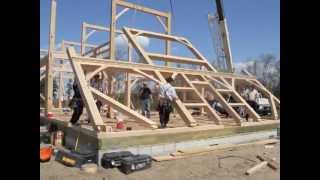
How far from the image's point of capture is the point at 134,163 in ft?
16.2

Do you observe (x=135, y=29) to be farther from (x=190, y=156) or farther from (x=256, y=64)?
(x=256, y=64)

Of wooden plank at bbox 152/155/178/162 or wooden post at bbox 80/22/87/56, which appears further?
wooden post at bbox 80/22/87/56

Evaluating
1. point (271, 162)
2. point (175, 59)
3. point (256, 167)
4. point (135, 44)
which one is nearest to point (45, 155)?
point (256, 167)

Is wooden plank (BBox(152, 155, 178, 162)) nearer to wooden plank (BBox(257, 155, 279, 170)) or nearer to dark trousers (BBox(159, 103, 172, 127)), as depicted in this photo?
dark trousers (BBox(159, 103, 172, 127))

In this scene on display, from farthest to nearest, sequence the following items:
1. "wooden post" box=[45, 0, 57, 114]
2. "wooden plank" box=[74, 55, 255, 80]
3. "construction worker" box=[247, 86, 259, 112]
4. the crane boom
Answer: the crane boom < "construction worker" box=[247, 86, 259, 112] < "wooden post" box=[45, 0, 57, 114] < "wooden plank" box=[74, 55, 255, 80]

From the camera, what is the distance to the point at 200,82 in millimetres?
8305

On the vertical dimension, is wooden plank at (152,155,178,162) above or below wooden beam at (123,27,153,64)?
below

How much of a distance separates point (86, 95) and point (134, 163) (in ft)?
5.77

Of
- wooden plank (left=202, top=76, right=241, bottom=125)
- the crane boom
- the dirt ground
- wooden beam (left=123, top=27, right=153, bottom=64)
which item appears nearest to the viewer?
the dirt ground

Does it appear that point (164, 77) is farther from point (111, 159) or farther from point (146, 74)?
point (111, 159)

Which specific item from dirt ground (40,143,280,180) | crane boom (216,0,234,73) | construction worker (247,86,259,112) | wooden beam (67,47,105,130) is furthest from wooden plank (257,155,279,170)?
crane boom (216,0,234,73)

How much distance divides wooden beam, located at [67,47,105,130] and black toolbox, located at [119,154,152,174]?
2.73ft

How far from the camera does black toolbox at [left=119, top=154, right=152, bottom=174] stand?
4.86 m
